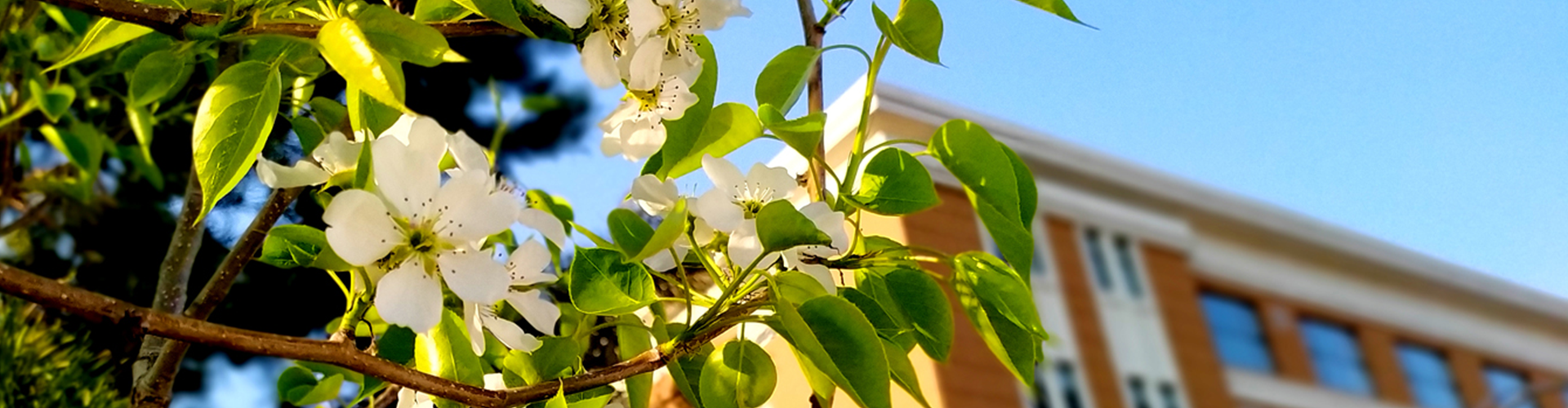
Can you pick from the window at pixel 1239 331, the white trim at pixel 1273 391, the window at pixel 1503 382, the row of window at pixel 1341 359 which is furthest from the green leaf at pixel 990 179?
the window at pixel 1503 382

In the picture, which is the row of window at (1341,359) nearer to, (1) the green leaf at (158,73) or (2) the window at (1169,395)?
(2) the window at (1169,395)

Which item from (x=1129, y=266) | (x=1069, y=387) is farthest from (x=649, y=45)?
(x=1129, y=266)

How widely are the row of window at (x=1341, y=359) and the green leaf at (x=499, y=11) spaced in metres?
3.72

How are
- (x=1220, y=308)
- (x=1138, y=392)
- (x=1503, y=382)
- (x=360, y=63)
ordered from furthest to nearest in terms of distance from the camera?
(x=1503, y=382) → (x=1220, y=308) → (x=1138, y=392) → (x=360, y=63)

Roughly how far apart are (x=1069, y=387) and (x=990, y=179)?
2761 millimetres

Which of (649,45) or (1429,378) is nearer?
(649,45)

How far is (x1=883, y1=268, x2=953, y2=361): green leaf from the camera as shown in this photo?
317 mm

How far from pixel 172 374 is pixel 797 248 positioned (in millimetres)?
184

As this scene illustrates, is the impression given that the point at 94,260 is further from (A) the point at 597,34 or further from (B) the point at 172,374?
(A) the point at 597,34

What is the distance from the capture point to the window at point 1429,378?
5355 millimetres

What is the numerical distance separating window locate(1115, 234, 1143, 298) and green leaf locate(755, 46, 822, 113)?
11.3ft

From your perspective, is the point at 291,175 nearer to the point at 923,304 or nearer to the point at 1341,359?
the point at 923,304

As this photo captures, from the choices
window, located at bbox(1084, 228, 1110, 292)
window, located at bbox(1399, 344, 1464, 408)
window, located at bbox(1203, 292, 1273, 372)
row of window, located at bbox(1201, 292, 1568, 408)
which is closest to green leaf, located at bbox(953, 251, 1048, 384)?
window, located at bbox(1084, 228, 1110, 292)

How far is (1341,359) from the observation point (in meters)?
4.77
